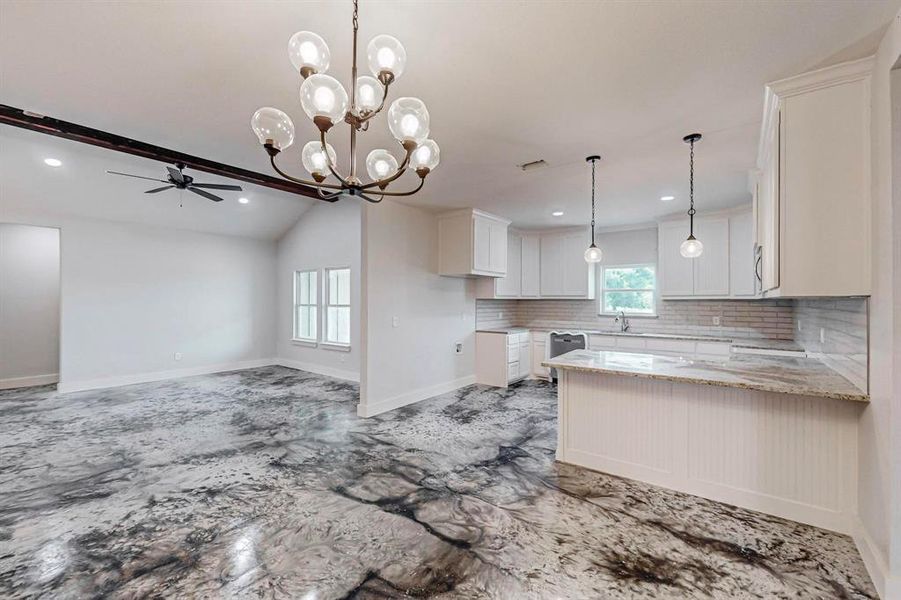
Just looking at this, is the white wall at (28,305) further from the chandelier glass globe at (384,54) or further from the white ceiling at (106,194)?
the chandelier glass globe at (384,54)

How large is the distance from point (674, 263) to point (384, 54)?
5205 millimetres

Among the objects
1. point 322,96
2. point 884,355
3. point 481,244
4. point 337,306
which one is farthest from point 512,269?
point 322,96

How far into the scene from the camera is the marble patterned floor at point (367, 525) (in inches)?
73.7

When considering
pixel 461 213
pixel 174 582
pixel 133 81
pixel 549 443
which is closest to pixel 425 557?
pixel 174 582

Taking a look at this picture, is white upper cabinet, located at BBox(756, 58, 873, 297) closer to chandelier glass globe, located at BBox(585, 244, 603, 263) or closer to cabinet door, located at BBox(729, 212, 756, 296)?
chandelier glass globe, located at BBox(585, 244, 603, 263)

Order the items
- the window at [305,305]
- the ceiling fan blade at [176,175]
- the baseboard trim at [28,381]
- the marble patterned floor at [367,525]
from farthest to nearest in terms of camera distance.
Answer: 1. the window at [305,305]
2. the baseboard trim at [28,381]
3. the ceiling fan blade at [176,175]
4. the marble patterned floor at [367,525]

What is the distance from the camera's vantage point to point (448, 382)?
18.8 feet

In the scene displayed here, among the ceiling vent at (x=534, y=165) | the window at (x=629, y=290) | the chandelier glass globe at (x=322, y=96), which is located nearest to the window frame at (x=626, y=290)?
the window at (x=629, y=290)

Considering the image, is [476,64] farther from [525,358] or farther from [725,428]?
[525,358]

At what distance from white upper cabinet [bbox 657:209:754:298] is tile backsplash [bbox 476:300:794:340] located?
18.8 inches

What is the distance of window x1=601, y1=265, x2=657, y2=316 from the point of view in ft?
19.8

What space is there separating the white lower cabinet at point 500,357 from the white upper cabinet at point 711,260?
7.41 feet

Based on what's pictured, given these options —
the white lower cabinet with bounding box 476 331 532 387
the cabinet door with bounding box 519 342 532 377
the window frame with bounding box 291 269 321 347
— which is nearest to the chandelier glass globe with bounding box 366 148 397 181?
the white lower cabinet with bounding box 476 331 532 387

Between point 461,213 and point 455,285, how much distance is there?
45.1 inches
